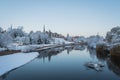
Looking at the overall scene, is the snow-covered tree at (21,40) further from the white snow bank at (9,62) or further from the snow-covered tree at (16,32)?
the white snow bank at (9,62)

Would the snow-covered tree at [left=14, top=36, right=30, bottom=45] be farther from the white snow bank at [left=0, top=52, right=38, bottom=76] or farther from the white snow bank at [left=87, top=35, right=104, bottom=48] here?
the white snow bank at [left=0, top=52, right=38, bottom=76]

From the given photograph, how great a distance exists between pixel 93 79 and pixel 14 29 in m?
60.2

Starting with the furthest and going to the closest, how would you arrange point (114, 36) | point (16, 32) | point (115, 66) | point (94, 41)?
point (94, 41) → point (16, 32) → point (114, 36) → point (115, 66)

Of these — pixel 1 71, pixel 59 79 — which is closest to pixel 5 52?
pixel 1 71

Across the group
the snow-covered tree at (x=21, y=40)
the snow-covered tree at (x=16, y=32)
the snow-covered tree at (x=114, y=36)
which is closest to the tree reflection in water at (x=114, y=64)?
the snow-covered tree at (x=114, y=36)

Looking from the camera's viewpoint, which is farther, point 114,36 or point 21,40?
point 21,40

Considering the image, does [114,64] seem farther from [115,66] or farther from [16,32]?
[16,32]

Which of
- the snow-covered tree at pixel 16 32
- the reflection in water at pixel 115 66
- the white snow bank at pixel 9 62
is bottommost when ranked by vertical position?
the reflection in water at pixel 115 66

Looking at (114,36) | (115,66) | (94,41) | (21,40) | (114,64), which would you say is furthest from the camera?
(94,41)

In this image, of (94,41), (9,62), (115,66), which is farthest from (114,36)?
(9,62)

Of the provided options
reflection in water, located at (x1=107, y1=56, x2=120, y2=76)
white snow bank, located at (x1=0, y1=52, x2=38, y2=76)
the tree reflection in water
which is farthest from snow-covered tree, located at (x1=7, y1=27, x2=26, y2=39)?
reflection in water, located at (x1=107, y1=56, x2=120, y2=76)

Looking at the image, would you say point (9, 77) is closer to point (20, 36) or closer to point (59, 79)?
point (59, 79)

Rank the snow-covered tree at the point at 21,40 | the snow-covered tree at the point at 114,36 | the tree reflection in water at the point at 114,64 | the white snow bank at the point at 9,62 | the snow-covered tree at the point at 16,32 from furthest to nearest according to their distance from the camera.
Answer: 1. the snow-covered tree at the point at 16,32
2. the snow-covered tree at the point at 21,40
3. the snow-covered tree at the point at 114,36
4. the tree reflection in water at the point at 114,64
5. the white snow bank at the point at 9,62

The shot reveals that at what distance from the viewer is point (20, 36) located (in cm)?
7838
